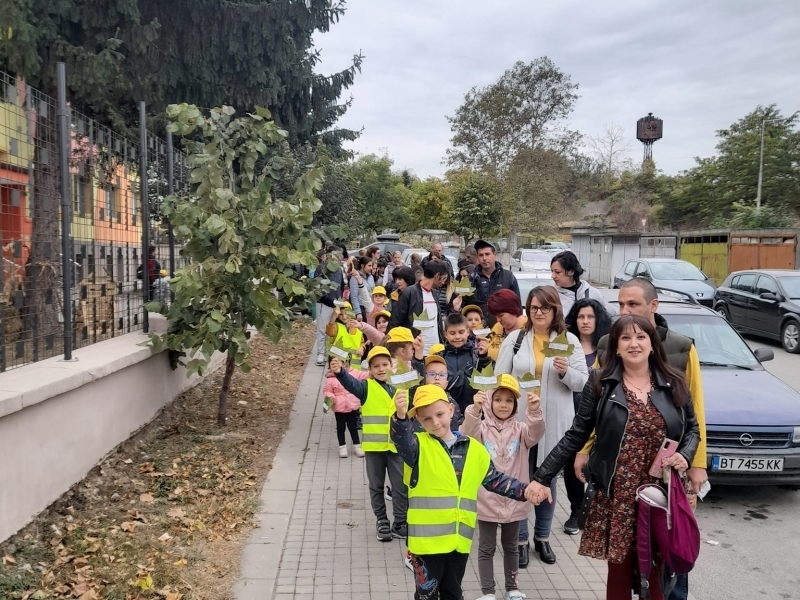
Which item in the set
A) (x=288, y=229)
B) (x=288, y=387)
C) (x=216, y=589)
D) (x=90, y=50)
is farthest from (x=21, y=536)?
(x=90, y=50)

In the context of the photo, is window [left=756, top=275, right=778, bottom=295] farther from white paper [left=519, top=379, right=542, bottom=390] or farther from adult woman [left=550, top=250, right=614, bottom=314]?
white paper [left=519, top=379, right=542, bottom=390]

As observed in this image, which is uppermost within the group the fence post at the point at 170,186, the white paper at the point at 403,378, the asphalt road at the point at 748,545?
the fence post at the point at 170,186

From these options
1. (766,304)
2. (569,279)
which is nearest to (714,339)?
(569,279)

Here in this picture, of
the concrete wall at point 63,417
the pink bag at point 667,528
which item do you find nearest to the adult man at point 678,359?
the pink bag at point 667,528

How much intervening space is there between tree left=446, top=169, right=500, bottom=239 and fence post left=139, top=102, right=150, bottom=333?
2868cm

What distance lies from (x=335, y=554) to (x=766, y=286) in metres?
13.5

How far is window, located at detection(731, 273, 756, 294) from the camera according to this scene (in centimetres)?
1557

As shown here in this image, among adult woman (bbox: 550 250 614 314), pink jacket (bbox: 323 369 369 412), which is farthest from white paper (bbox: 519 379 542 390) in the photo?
pink jacket (bbox: 323 369 369 412)

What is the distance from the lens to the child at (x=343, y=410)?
21.7ft

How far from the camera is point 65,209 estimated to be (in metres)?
5.37

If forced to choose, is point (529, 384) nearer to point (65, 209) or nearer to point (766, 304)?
point (65, 209)

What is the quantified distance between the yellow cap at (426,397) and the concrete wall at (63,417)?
2.41 metres

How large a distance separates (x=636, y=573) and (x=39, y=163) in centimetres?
493

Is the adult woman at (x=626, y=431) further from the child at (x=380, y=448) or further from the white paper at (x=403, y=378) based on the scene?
the child at (x=380, y=448)
